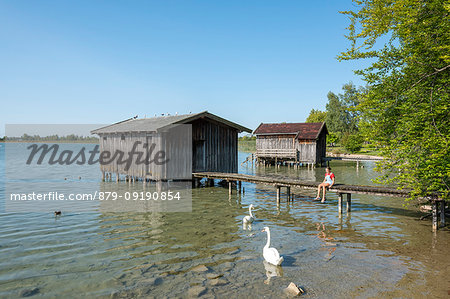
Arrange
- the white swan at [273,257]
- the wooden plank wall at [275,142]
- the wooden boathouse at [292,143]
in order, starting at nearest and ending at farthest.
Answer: the white swan at [273,257] < the wooden boathouse at [292,143] < the wooden plank wall at [275,142]

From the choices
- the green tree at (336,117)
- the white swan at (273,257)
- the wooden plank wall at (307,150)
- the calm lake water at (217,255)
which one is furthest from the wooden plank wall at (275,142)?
the green tree at (336,117)

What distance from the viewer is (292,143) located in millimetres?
45125

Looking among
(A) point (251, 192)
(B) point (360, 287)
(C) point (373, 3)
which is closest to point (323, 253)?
(B) point (360, 287)

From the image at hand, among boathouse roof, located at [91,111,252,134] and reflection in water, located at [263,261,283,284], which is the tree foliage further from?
reflection in water, located at [263,261,283,284]

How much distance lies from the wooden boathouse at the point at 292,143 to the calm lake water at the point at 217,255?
91.8ft

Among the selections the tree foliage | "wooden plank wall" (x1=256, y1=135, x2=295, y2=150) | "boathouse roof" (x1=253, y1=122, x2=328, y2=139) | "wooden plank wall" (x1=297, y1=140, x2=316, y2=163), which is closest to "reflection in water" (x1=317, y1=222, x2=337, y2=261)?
"wooden plank wall" (x1=297, y1=140, x2=316, y2=163)

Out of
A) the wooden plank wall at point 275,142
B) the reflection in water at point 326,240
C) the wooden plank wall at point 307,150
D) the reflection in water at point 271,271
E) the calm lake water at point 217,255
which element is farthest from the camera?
the wooden plank wall at point 275,142

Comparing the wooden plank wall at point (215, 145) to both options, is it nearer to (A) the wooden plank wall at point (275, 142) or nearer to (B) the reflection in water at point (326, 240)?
(B) the reflection in water at point (326, 240)

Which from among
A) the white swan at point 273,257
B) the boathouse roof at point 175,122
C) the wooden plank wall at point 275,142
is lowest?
the white swan at point 273,257

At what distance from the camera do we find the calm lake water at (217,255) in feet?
25.4

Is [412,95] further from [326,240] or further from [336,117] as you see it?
[336,117]

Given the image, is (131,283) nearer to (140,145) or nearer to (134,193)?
(134,193)

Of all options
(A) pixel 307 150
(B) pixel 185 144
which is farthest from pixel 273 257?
(A) pixel 307 150

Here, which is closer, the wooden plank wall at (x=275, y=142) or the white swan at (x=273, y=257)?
the white swan at (x=273, y=257)
